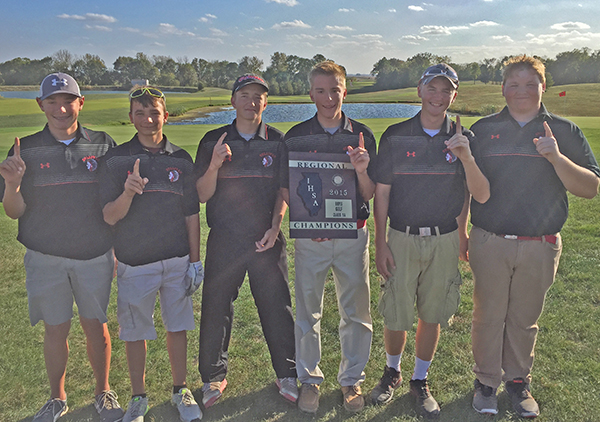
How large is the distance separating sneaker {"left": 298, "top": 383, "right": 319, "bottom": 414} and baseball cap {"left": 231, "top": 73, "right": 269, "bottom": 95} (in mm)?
2547

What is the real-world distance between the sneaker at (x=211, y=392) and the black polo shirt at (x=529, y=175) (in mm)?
2749

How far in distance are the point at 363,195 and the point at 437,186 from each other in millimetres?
576

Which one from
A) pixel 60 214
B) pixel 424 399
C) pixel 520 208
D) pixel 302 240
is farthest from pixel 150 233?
pixel 520 208

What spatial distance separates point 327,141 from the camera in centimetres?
320

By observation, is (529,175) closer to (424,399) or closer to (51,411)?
(424,399)

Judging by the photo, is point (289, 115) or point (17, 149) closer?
point (17, 149)

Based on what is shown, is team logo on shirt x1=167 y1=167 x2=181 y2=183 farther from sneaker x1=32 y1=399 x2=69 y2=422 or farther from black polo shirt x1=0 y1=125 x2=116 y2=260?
sneaker x1=32 y1=399 x2=69 y2=422

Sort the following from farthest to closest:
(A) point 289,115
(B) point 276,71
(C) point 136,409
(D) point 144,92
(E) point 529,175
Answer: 1. (B) point 276,71
2. (A) point 289,115
3. (C) point 136,409
4. (E) point 529,175
5. (D) point 144,92

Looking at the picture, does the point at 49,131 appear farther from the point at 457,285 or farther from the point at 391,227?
the point at 457,285

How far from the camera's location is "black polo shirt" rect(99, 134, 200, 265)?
118 inches

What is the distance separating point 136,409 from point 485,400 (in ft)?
9.39

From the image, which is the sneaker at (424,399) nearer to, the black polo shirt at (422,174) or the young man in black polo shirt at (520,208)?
the young man in black polo shirt at (520,208)

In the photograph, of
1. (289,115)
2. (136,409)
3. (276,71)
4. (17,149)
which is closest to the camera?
(17,149)

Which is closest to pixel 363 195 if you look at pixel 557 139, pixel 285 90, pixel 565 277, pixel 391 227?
pixel 391 227
